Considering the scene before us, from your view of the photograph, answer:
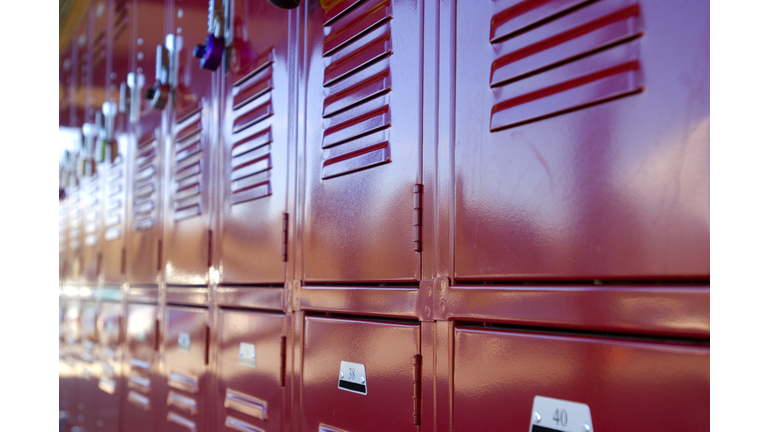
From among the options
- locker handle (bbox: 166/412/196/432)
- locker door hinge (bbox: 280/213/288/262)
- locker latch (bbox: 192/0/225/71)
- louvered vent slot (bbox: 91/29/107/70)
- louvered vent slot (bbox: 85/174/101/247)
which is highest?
louvered vent slot (bbox: 91/29/107/70)

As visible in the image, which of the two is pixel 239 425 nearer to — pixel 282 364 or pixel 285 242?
pixel 282 364

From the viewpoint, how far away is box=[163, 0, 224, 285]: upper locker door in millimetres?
2221

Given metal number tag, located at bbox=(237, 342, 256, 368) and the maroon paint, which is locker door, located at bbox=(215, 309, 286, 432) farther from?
the maroon paint

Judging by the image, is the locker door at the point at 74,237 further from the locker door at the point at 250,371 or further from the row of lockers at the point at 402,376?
the locker door at the point at 250,371

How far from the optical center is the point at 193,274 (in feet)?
7.57

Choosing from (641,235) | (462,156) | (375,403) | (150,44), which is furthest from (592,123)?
(150,44)

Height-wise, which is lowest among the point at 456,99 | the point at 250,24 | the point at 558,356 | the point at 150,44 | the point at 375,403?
the point at 375,403

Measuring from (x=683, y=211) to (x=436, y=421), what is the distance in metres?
0.60

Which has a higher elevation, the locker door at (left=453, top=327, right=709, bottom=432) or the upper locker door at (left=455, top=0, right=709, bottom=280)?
the upper locker door at (left=455, top=0, right=709, bottom=280)

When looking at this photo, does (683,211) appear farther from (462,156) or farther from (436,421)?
(436,421)

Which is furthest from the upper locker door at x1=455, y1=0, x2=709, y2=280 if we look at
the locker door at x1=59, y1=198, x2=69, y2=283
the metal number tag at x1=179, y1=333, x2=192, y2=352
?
Result: the locker door at x1=59, y1=198, x2=69, y2=283

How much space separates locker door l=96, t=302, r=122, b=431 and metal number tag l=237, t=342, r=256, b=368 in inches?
64.2

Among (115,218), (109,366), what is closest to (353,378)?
(115,218)

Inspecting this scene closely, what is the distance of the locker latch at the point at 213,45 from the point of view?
6.51 ft
